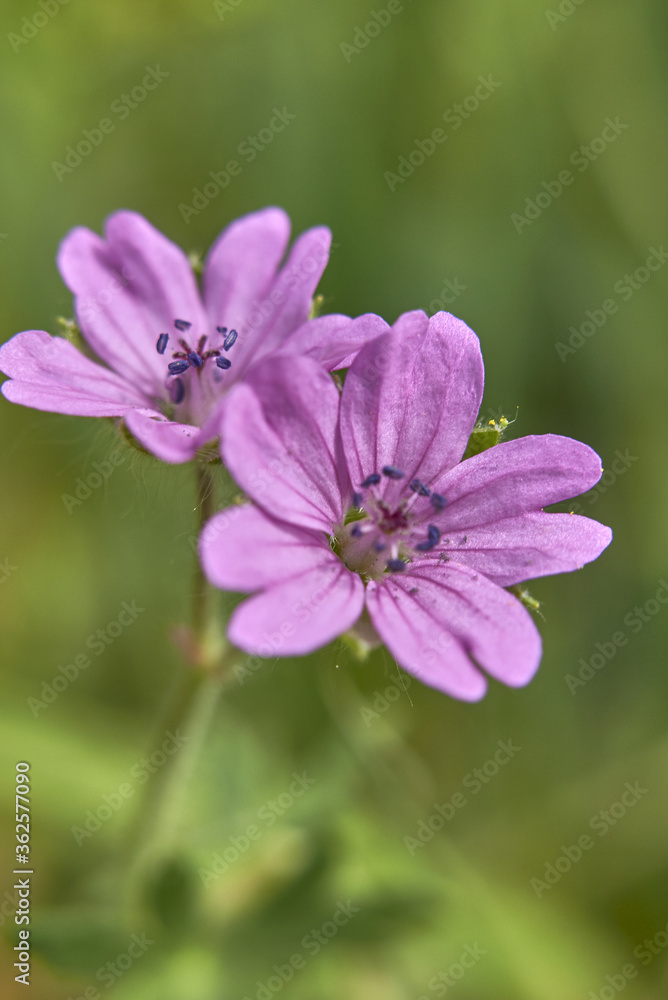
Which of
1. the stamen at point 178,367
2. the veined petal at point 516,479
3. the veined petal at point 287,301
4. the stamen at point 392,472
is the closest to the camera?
the veined petal at point 516,479

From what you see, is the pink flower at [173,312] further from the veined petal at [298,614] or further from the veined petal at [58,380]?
the veined petal at [298,614]

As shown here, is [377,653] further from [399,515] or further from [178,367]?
[178,367]

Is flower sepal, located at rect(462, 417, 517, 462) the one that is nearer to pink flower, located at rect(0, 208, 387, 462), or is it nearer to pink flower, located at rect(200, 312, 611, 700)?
pink flower, located at rect(200, 312, 611, 700)

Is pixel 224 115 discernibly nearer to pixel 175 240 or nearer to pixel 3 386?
pixel 175 240

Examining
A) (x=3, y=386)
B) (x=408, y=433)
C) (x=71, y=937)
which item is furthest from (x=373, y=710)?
(x=3, y=386)

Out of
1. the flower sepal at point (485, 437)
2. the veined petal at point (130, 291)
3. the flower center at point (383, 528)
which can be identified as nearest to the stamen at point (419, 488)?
the flower center at point (383, 528)

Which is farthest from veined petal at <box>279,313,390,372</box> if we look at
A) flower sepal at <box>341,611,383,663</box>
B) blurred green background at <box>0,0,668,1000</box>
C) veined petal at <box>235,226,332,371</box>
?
blurred green background at <box>0,0,668,1000</box>
